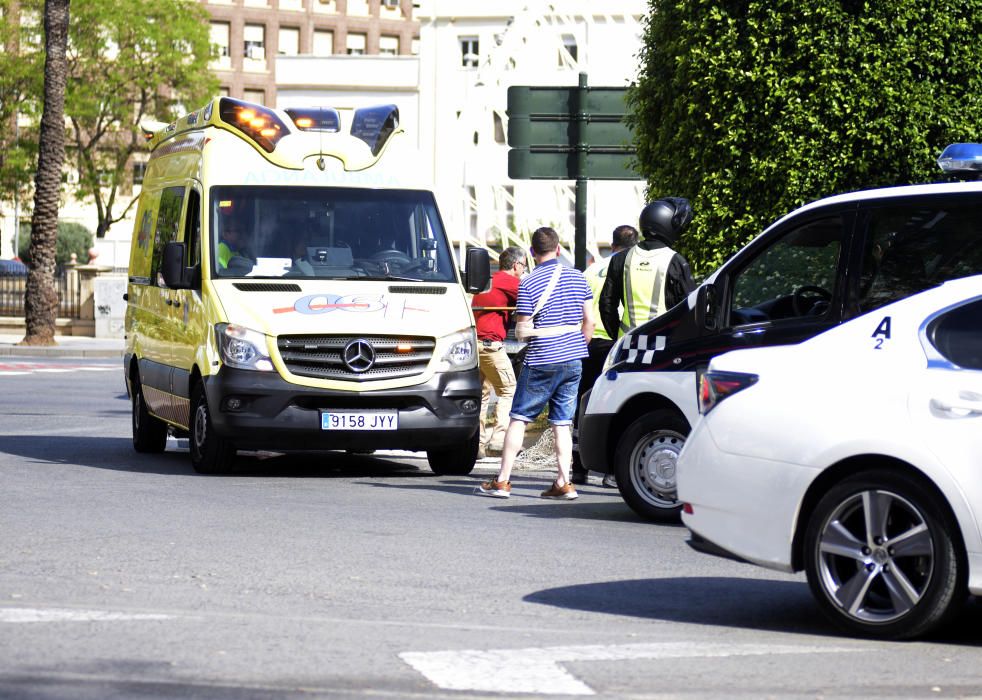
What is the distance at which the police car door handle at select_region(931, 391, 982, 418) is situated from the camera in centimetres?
690

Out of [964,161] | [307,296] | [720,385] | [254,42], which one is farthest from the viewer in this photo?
[254,42]

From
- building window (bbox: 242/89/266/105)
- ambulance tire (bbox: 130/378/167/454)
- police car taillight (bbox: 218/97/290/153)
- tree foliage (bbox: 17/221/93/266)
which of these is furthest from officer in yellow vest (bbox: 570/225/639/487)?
building window (bbox: 242/89/266/105)

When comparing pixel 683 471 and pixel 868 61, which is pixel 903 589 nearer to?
pixel 683 471

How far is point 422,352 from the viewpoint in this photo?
13.2m

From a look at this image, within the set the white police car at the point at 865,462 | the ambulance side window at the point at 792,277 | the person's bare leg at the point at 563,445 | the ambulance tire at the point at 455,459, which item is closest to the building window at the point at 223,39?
the ambulance tire at the point at 455,459

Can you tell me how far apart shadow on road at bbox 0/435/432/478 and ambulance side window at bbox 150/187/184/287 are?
144cm

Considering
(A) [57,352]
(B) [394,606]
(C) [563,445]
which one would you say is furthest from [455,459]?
(A) [57,352]

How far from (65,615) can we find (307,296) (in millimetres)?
6144

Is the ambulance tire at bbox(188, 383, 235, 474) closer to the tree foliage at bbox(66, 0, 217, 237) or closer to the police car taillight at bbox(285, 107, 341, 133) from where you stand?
the police car taillight at bbox(285, 107, 341, 133)

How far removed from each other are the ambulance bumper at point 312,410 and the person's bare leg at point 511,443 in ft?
3.48

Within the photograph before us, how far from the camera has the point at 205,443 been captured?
13.3 metres

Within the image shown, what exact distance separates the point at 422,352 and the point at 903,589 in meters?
6.64

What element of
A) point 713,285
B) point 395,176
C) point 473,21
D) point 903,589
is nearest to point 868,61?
point 395,176

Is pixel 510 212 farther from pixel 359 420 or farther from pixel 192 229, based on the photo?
pixel 359 420
